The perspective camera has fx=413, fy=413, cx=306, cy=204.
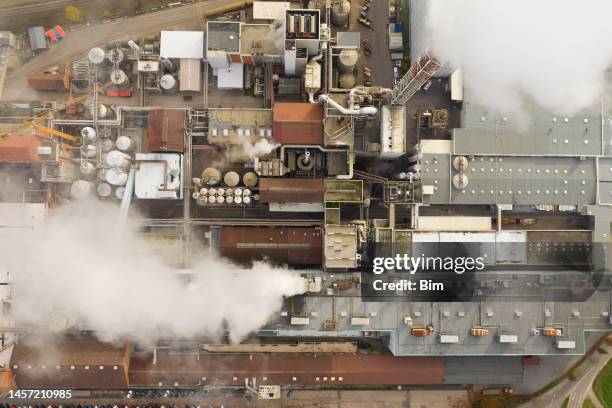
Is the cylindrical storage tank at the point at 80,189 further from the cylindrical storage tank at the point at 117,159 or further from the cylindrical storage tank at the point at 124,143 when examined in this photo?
the cylindrical storage tank at the point at 124,143

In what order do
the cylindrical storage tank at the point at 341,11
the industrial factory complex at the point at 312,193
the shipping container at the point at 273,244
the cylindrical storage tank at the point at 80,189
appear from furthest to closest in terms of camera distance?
the cylindrical storage tank at the point at 341,11 < the shipping container at the point at 273,244 < the cylindrical storage tank at the point at 80,189 < the industrial factory complex at the point at 312,193

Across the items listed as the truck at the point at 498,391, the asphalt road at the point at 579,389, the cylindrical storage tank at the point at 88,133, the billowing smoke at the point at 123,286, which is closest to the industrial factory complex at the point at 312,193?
the cylindrical storage tank at the point at 88,133

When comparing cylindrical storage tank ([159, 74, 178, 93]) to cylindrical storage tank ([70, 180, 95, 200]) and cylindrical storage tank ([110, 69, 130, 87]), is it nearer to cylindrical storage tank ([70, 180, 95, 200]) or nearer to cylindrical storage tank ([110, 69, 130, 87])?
cylindrical storage tank ([110, 69, 130, 87])

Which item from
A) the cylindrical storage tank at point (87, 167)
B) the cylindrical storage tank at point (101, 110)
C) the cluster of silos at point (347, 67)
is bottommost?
the cylindrical storage tank at point (87, 167)

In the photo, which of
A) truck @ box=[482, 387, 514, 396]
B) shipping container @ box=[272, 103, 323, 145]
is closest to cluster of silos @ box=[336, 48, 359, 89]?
shipping container @ box=[272, 103, 323, 145]

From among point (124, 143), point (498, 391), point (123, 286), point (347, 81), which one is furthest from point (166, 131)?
point (498, 391)

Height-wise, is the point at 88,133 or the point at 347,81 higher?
the point at 347,81

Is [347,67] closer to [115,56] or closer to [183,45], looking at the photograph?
[183,45]
